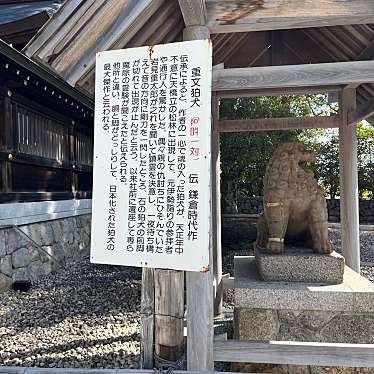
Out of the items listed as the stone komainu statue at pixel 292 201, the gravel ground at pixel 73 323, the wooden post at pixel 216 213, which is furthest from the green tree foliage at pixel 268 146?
the stone komainu statue at pixel 292 201

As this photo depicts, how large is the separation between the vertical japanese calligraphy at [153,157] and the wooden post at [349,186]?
257 cm

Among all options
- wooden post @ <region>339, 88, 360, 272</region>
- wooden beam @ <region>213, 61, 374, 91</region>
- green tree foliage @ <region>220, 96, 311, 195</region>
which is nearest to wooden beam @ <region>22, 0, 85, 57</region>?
wooden beam @ <region>213, 61, 374, 91</region>

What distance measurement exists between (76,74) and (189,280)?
1.53 m

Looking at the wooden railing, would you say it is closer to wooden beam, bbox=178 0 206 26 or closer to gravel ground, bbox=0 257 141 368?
gravel ground, bbox=0 257 141 368

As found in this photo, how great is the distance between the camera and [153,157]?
7.27ft

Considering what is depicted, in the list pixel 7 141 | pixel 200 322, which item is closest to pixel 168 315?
pixel 200 322

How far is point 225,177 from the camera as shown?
40.1ft

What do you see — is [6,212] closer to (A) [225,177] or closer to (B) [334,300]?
(B) [334,300]

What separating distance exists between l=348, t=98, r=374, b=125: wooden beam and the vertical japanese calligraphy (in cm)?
205

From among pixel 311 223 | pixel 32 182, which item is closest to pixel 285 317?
pixel 311 223

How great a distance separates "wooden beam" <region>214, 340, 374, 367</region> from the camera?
2.40 meters

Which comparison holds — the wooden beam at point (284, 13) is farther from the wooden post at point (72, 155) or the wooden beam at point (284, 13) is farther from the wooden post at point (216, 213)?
the wooden post at point (72, 155)

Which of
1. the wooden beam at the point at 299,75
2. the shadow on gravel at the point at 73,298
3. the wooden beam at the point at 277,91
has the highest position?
the wooden beam at the point at 277,91

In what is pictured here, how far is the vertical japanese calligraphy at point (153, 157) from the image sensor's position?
2129 mm
